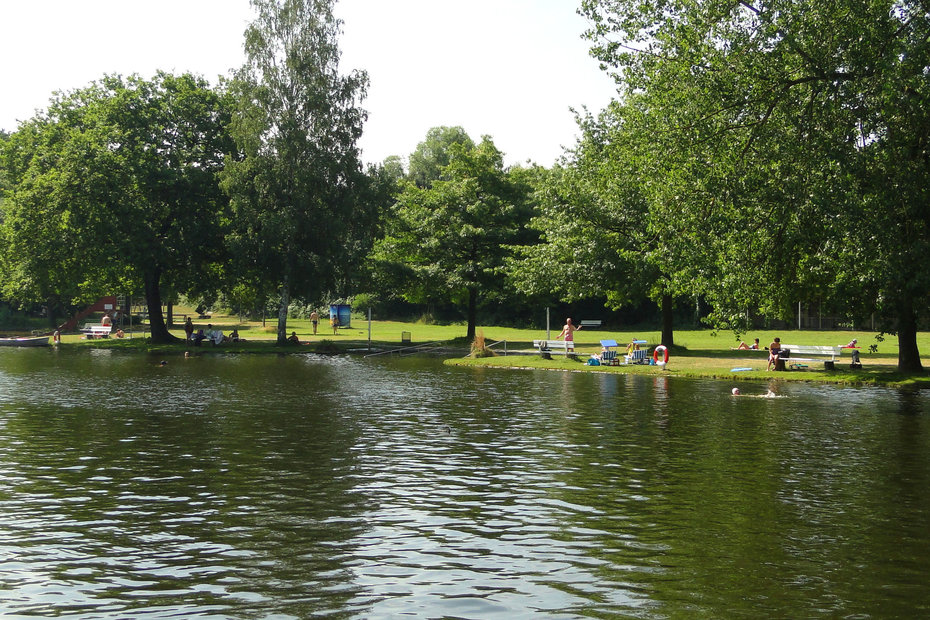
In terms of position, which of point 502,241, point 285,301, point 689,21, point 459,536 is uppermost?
point 689,21

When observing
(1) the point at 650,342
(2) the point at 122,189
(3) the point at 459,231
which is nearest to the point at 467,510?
(1) the point at 650,342

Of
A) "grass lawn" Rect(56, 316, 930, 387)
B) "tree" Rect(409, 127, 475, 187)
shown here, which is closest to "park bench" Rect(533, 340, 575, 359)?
"grass lawn" Rect(56, 316, 930, 387)

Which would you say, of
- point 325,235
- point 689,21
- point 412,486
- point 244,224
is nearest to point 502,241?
point 325,235

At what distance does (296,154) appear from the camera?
58.7 metres

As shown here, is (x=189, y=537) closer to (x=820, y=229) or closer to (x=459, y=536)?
(x=459, y=536)

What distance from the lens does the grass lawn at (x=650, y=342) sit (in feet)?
118

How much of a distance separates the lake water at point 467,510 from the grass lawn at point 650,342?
9.28 m

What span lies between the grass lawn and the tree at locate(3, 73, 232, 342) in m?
6.17

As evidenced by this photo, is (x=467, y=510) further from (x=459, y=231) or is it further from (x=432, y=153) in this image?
(x=432, y=153)

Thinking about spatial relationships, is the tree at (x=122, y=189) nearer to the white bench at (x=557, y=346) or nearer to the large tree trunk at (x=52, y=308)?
the large tree trunk at (x=52, y=308)

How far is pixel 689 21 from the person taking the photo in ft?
97.2

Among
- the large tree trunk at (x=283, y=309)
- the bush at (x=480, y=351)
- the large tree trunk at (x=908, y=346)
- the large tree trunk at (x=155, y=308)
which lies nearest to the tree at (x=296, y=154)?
the large tree trunk at (x=283, y=309)

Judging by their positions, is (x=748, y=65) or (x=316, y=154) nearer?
(x=748, y=65)

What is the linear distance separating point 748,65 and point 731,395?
11059 millimetres
